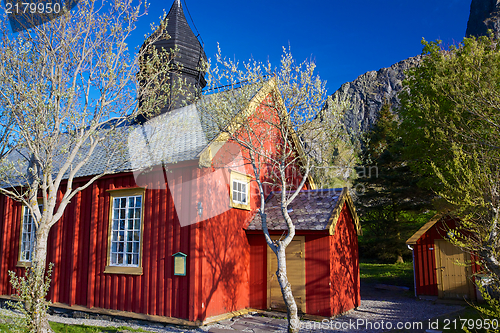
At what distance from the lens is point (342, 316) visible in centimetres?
1002

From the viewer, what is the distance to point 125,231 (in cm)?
1027

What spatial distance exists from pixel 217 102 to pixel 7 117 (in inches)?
226

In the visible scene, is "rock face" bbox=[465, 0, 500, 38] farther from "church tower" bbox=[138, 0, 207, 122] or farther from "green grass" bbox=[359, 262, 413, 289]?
"church tower" bbox=[138, 0, 207, 122]

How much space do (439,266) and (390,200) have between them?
32.1 feet

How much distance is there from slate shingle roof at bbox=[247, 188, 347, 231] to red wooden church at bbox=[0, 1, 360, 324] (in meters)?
0.04

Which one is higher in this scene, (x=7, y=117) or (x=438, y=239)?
(x=7, y=117)

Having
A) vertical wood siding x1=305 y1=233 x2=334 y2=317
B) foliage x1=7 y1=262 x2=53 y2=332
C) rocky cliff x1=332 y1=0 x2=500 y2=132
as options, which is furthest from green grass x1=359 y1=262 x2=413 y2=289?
rocky cliff x1=332 y1=0 x2=500 y2=132

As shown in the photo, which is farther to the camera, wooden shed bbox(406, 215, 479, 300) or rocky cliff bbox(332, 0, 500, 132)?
rocky cliff bbox(332, 0, 500, 132)

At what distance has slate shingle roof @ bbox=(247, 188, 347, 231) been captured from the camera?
9875mm

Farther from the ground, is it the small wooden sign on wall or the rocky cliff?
the rocky cliff

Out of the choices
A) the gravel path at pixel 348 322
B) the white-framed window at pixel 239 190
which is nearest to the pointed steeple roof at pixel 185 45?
the white-framed window at pixel 239 190

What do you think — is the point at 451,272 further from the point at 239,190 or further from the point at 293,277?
the point at 239,190

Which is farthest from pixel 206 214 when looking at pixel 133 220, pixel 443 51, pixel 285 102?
pixel 443 51

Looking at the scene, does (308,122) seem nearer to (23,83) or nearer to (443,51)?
(23,83)
